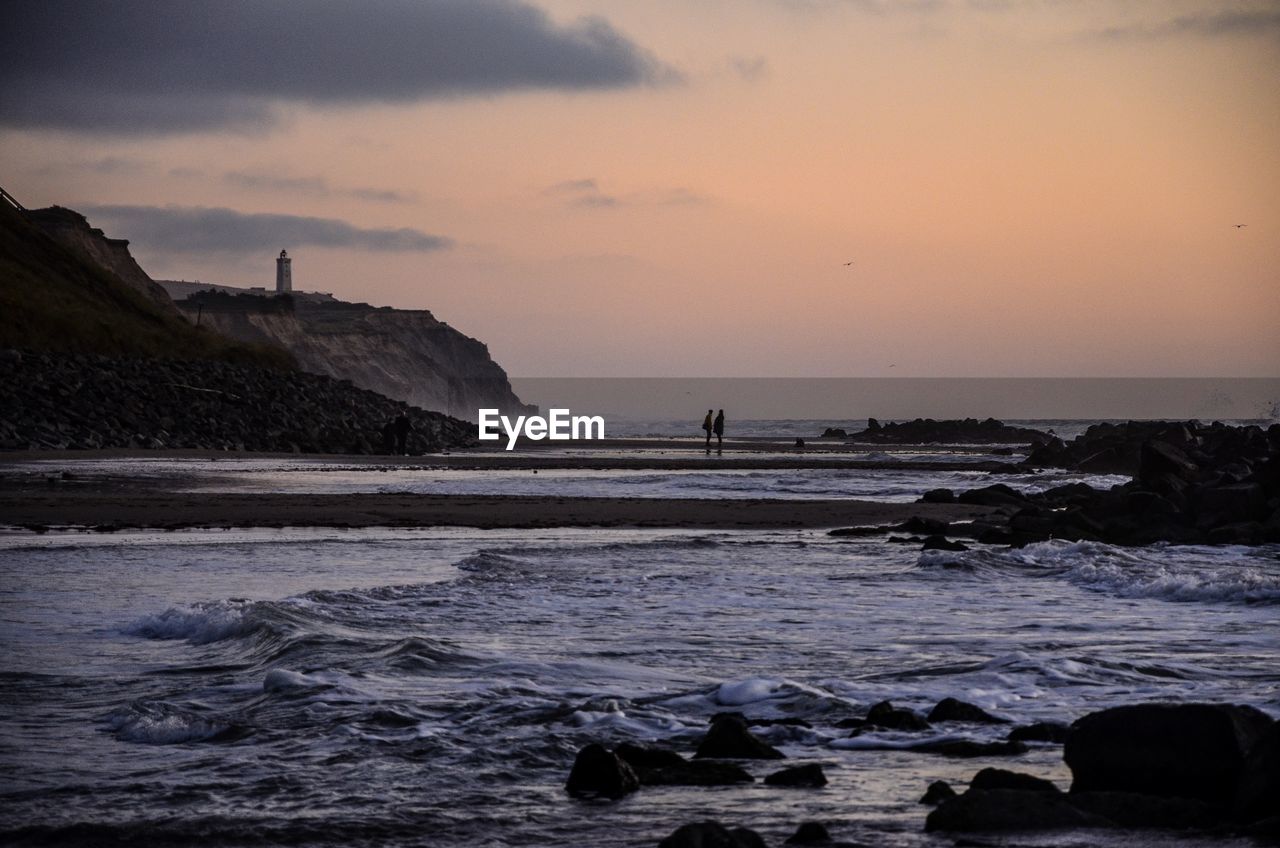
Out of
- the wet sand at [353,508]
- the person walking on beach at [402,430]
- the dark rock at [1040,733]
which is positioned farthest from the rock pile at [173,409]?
the dark rock at [1040,733]

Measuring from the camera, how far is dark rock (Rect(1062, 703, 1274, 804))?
6.04m

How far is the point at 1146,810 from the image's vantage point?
231 inches

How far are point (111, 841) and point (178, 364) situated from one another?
150ft

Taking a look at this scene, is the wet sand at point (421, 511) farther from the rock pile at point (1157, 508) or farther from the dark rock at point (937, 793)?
the dark rock at point (937, 793)

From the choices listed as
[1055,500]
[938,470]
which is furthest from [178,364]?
[1055,500]

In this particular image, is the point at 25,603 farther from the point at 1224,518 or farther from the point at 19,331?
the point at 19,331

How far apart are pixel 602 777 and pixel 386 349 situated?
383 ft

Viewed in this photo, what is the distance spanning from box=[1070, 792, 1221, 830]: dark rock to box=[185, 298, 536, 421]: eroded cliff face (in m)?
88.4

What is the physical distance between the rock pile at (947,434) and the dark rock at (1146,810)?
2631 inches

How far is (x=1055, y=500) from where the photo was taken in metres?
27.7

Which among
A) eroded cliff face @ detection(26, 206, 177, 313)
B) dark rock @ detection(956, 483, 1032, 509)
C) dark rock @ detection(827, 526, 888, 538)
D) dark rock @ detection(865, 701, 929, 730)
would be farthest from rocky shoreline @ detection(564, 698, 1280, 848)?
eroded cliff face @ detection(26, 206, 177, 313)

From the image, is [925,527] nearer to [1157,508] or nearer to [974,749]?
[1157,508]

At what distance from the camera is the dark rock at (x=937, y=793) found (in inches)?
245

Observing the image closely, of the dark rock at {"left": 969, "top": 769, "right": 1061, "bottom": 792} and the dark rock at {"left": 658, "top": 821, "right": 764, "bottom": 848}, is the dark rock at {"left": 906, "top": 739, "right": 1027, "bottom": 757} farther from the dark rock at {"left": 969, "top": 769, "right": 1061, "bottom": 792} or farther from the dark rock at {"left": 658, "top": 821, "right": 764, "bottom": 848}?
the dark rock at {"left": 658, "top": 821, "right": 764, "bottom": 848}
